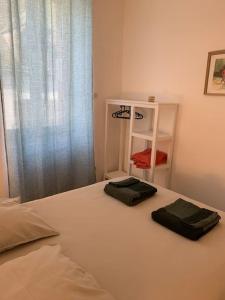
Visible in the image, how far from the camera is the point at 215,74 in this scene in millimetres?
2160

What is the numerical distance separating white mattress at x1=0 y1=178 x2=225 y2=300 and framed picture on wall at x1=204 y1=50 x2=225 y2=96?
1202 mm

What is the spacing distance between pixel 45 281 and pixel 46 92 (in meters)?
1.91

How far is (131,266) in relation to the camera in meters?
1.16

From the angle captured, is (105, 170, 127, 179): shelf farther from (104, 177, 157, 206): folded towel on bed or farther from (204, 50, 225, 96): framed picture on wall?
(204, 50, 225, 96): framed picture on wall

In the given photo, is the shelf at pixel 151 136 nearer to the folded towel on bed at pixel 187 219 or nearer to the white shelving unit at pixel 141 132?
the white shelving unit at pixel 141 132

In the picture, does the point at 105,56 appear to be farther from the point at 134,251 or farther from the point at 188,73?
the point at 134,251

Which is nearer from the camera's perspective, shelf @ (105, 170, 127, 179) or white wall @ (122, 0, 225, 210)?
white wall @ (122, 0, 225, 210)

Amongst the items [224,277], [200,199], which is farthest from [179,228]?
[200,199]

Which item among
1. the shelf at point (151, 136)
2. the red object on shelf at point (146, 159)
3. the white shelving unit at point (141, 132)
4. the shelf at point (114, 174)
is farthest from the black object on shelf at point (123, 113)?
the shelf at point (114, 174)

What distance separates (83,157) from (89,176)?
0.26 meters

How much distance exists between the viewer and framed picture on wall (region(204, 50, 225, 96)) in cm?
210

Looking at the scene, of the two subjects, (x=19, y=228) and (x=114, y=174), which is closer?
(x=19, y=228)

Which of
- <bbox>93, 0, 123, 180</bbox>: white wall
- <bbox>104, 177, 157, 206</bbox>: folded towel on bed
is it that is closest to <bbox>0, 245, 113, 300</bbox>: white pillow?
<bbox>104, 177, 157, 206</bbox>: folded towel on bed

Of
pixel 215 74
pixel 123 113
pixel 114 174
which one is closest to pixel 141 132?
pixel 123 113
